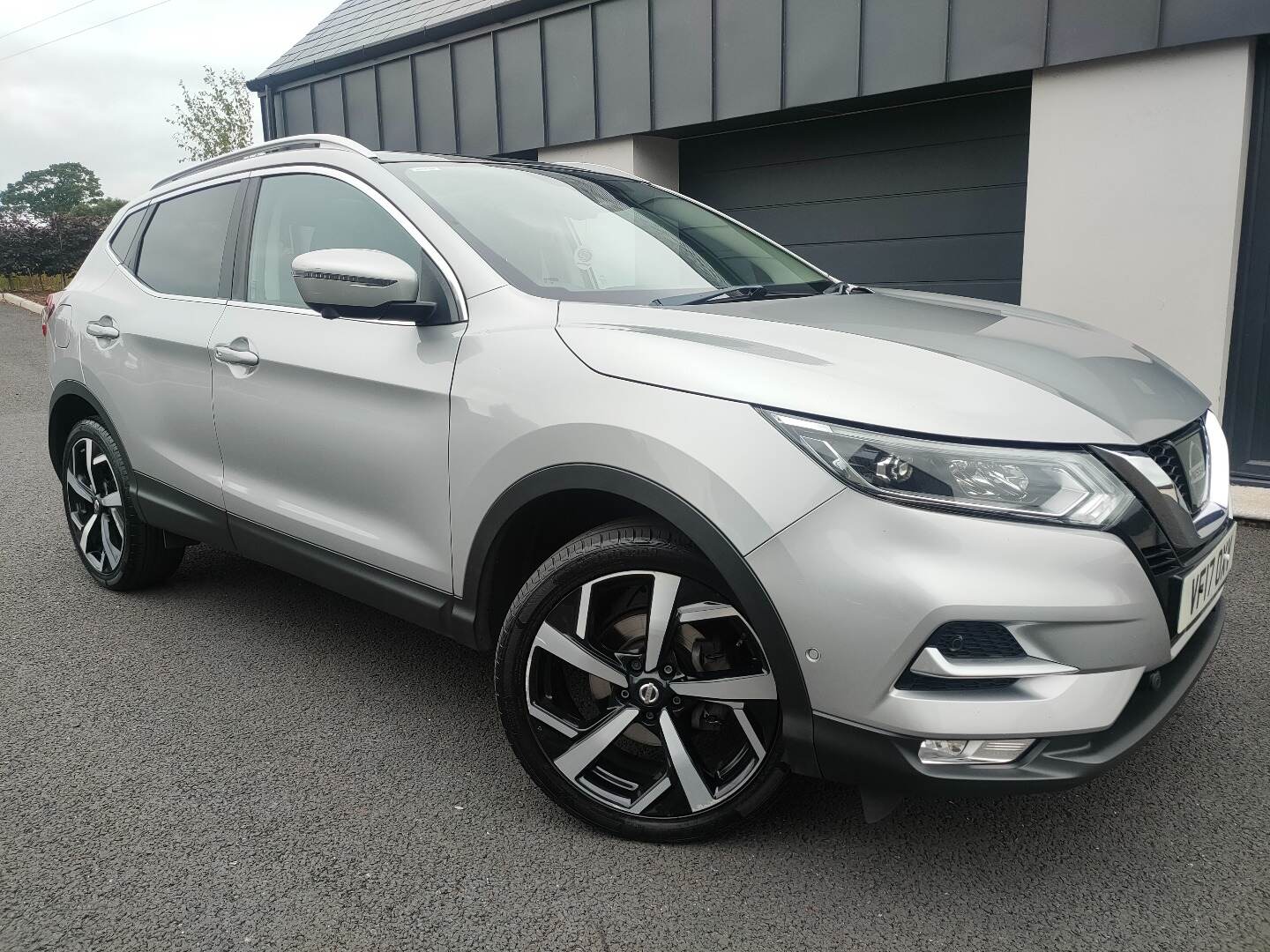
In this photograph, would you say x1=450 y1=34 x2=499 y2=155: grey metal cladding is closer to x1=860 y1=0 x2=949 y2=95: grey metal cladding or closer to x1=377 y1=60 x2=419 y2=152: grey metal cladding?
x1=377 y1=60 x2=419 y2=152: grey metal cladding

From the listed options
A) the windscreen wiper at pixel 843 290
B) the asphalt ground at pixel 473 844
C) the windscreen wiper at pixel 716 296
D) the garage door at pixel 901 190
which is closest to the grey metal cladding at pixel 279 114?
the garage door at pixel 901 190

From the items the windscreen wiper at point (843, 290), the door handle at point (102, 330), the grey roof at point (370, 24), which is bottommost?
the door handle at point (102, 330)

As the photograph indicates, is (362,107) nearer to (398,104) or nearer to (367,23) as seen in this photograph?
(398,104)

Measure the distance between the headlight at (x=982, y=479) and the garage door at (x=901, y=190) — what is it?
15.8ft

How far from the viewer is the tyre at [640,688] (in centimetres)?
204

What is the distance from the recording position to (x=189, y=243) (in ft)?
11.5

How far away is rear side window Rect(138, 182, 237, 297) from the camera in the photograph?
132 inches

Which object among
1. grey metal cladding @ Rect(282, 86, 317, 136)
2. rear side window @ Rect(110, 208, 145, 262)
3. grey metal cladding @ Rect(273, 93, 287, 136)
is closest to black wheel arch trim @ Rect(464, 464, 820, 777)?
rear side window @ Rect(110, 208, 145, 262)

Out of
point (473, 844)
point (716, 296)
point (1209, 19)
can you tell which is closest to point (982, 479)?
point (716, 296)

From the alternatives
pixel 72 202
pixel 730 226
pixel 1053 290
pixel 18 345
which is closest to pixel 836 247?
pixel 1053 290

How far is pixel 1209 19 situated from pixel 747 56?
2.98 metres

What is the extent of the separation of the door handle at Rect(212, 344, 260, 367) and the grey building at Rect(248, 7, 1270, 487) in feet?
→ 15.2

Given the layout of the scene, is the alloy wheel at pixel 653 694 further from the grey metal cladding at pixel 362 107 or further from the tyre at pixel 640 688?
the grey metal cladding at pixel 362 107

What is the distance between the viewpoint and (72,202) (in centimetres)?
6688
